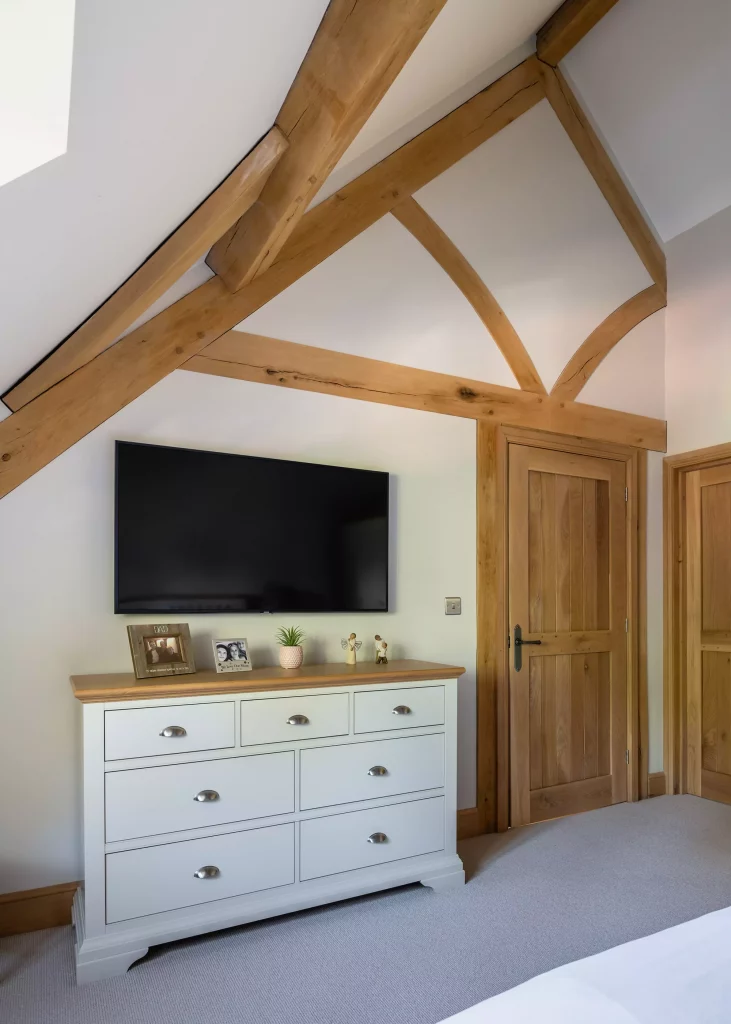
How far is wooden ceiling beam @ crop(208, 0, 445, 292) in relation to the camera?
1.77 meters

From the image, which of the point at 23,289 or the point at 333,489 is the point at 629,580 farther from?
the point at 23,289

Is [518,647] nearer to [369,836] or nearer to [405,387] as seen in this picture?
[369,836]

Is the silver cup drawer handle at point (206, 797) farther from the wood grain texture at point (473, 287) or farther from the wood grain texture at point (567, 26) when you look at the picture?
the wood grain texture at point (567, 26)

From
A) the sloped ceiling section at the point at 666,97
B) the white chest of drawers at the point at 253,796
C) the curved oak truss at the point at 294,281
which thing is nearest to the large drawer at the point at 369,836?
the white chest of drawers at the point at 253,796

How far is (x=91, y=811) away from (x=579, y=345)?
3.49 m

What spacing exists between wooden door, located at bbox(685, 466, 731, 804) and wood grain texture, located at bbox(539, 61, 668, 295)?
1409 millimetres

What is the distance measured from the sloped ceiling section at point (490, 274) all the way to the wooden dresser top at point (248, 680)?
4.94ft

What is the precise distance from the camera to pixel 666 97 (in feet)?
12.5

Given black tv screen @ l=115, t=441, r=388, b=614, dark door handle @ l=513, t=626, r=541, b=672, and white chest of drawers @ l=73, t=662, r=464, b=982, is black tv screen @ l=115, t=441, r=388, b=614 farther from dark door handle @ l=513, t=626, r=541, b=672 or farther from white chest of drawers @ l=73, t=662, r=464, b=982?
dark door handle @ l=513, t=626, r=541, b=672

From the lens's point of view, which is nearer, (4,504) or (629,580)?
(4,504)

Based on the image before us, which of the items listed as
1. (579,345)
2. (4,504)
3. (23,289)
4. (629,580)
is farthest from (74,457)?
(629,580)

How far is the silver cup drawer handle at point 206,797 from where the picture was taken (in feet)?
7.90

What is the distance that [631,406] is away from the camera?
4348 millimetres

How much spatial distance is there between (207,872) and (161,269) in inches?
81.8
